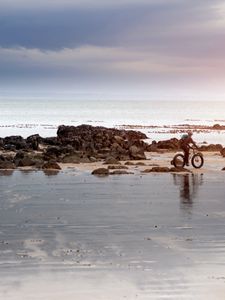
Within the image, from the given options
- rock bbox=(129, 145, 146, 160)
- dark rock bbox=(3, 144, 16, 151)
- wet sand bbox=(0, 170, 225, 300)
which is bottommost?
wet sand bbox=(0, 170, 225, 300)

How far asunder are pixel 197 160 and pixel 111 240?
741 inches

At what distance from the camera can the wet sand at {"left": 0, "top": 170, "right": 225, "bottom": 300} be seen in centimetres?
1257

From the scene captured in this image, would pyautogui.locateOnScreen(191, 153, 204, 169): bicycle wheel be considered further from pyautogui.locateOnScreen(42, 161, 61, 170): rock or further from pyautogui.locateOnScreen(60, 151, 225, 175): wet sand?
pyautogui.locateOnScreen(42, 161, 61, 170): rock

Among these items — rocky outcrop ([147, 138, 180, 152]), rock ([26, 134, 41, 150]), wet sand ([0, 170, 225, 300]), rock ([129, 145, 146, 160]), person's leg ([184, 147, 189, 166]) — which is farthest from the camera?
rocky outcrop ([147, 138, 180, 152])

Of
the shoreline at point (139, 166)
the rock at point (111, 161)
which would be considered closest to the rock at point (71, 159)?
the shoreline at point (139, 166)

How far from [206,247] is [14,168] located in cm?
1929

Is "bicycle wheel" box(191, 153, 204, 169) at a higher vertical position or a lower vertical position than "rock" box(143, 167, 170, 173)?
higher

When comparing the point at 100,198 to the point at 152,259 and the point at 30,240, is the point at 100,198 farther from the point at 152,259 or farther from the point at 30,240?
the point at 152,259

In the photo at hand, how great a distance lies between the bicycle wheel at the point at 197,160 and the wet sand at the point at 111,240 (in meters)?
5.75

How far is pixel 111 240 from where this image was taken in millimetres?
16969

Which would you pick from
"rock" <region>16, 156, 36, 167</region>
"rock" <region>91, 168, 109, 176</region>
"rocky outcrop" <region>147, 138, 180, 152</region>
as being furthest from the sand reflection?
"rocky outcrop" <region>147, 138, 180, 152</region>

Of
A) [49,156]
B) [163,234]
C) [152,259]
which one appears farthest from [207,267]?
[49,156]

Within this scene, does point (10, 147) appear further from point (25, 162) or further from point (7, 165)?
point (7, 165)

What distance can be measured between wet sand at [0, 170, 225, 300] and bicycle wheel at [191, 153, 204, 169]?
5.75m
